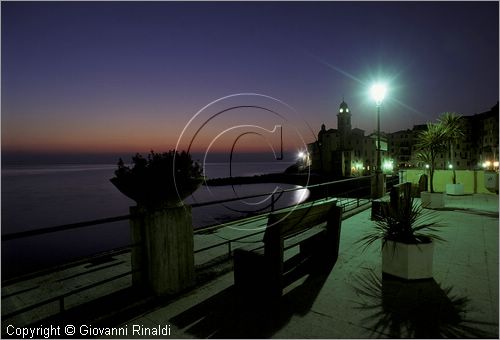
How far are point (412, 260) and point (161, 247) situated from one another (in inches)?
143

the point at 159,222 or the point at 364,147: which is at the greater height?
the point at 364,147

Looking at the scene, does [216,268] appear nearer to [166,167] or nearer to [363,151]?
[166,167]

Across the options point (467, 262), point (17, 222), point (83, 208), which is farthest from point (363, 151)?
point (467, 262)

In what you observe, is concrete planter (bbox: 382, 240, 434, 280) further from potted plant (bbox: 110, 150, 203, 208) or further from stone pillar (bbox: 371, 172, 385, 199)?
stone pillar (bbox: 371, 172, 385, 199)

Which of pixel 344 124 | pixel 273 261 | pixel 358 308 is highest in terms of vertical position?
pixel 344 124

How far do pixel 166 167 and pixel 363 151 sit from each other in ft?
349

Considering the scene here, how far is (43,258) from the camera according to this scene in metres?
29.7

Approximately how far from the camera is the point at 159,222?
13.8ft

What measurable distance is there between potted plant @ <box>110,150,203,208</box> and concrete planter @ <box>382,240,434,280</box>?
3194 mm

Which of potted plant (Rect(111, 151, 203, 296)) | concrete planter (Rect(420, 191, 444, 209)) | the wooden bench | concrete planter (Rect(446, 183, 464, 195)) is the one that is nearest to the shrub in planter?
the wooden bench

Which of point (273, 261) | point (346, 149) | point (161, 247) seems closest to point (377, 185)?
point (273, 261)

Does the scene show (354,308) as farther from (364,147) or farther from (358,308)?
(364,147)

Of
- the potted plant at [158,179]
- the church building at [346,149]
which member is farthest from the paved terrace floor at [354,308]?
the church building at [346,149]

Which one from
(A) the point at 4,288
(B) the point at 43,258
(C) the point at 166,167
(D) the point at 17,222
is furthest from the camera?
(D) the point at 17,222
